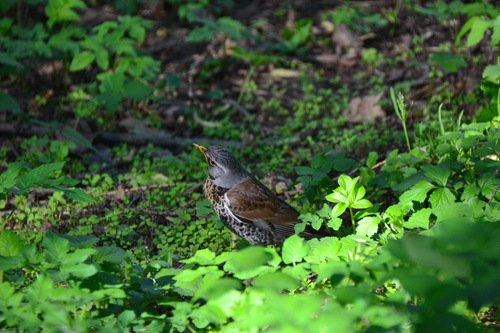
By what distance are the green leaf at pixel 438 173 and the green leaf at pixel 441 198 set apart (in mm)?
59

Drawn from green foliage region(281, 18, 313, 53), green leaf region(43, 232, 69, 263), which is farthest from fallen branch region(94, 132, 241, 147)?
green leaf region(43, 232, 69, 263)

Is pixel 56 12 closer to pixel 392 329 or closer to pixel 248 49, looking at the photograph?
pixel 248 49

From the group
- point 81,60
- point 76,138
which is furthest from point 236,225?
point 81,60

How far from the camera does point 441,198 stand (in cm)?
480

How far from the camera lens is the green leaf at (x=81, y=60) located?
748cm

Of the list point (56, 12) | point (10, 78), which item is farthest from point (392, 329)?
point (10, 78)

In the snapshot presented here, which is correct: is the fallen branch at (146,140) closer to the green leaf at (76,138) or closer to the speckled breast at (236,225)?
the green leaf at (76,138)

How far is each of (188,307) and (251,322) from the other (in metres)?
0.56

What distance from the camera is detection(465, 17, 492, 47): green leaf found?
6.67m

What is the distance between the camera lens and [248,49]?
9.23 meters

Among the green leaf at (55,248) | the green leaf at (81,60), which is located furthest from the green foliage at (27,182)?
the green leaf at (81,60)

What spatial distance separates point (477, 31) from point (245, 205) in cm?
281

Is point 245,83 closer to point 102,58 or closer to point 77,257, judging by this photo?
point 102,58

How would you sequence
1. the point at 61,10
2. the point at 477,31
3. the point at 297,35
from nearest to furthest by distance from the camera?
the point at 477,31, the point at 61,10, the point at 297,35
